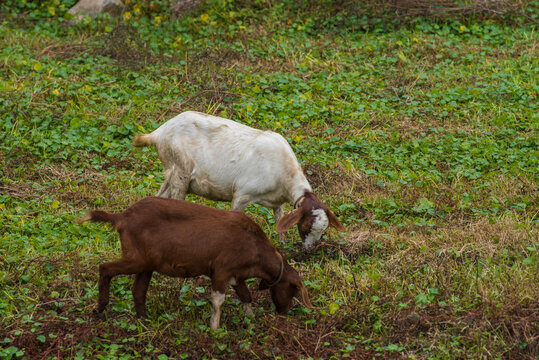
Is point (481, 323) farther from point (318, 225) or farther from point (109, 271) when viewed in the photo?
→ point (109, 271)

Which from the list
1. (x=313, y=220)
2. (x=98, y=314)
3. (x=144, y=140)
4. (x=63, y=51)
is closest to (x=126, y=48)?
(x=63, y=51)

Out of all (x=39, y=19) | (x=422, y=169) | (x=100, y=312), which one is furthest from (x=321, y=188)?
(x=39, y=19)

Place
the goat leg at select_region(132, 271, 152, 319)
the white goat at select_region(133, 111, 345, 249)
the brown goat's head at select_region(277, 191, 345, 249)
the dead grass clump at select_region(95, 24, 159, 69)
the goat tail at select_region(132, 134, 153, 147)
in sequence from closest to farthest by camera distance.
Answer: the goat leg at select_region(132, 271, 152, 319) → the brown goat's head at select_region(277, 191, 345, 249) → the white goat at select_region(133, 111, 345, 249) → the goat tail at select_region(132, 134, 153, 147) → the dead grass clump at select_region(95, 24, 159, 69)

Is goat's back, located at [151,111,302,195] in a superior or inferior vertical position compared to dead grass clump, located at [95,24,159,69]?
superior

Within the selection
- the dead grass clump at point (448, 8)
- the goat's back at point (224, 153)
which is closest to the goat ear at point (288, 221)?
the goat's back at point (224, 153)

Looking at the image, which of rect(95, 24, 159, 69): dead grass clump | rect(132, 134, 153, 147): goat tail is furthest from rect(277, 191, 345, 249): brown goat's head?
rect(95, 24, 159, 69): dead grass clump

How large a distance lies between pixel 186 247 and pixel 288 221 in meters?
1.41

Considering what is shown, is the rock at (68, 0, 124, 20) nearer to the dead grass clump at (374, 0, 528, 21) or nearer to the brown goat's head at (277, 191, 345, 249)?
the dead grass clump at (374, 0, 528, 21)

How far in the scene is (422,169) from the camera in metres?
9.46

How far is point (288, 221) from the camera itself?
6.96m

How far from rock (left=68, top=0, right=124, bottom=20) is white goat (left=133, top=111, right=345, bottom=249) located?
241 inches

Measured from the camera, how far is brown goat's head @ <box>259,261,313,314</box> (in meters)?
Answer: 6.17

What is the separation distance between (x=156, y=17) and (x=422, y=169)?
20.2 ft

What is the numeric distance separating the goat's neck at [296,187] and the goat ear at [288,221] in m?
0.37
